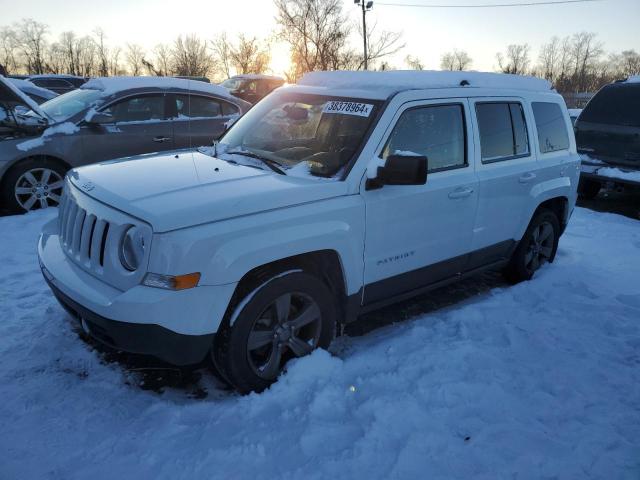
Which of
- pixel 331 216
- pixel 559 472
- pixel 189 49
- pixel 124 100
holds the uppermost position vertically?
pixel 189 49

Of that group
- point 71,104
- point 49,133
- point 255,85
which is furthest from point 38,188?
point 255,85

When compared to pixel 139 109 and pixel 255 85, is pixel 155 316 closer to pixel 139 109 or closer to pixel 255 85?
pixel 139 109

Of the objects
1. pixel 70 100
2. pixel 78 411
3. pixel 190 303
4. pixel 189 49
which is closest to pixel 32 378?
pixel 78 411

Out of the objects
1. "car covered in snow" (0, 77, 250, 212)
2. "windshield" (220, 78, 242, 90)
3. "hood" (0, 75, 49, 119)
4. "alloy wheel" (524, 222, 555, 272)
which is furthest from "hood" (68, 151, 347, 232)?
"windshield" (220, 78, 242, 90)

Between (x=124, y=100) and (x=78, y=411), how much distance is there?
17.1 feet

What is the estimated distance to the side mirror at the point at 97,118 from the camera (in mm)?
6658

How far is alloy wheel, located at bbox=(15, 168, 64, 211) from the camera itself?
21.0ft

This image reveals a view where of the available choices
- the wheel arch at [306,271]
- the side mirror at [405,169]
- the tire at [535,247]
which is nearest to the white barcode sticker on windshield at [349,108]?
the side mirror at [405,169]

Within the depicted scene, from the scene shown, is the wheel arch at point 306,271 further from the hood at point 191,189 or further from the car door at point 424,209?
the hood at point 191,189

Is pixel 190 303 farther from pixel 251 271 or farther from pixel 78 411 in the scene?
pixel 78 411

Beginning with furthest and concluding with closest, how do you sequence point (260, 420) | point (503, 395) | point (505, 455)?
point (503, 395) → point (260, 420) → point (505, 455)

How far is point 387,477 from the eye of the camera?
2412 mm

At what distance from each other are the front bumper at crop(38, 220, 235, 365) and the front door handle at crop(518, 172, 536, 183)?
9.39ft

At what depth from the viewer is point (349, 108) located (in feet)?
11.7
